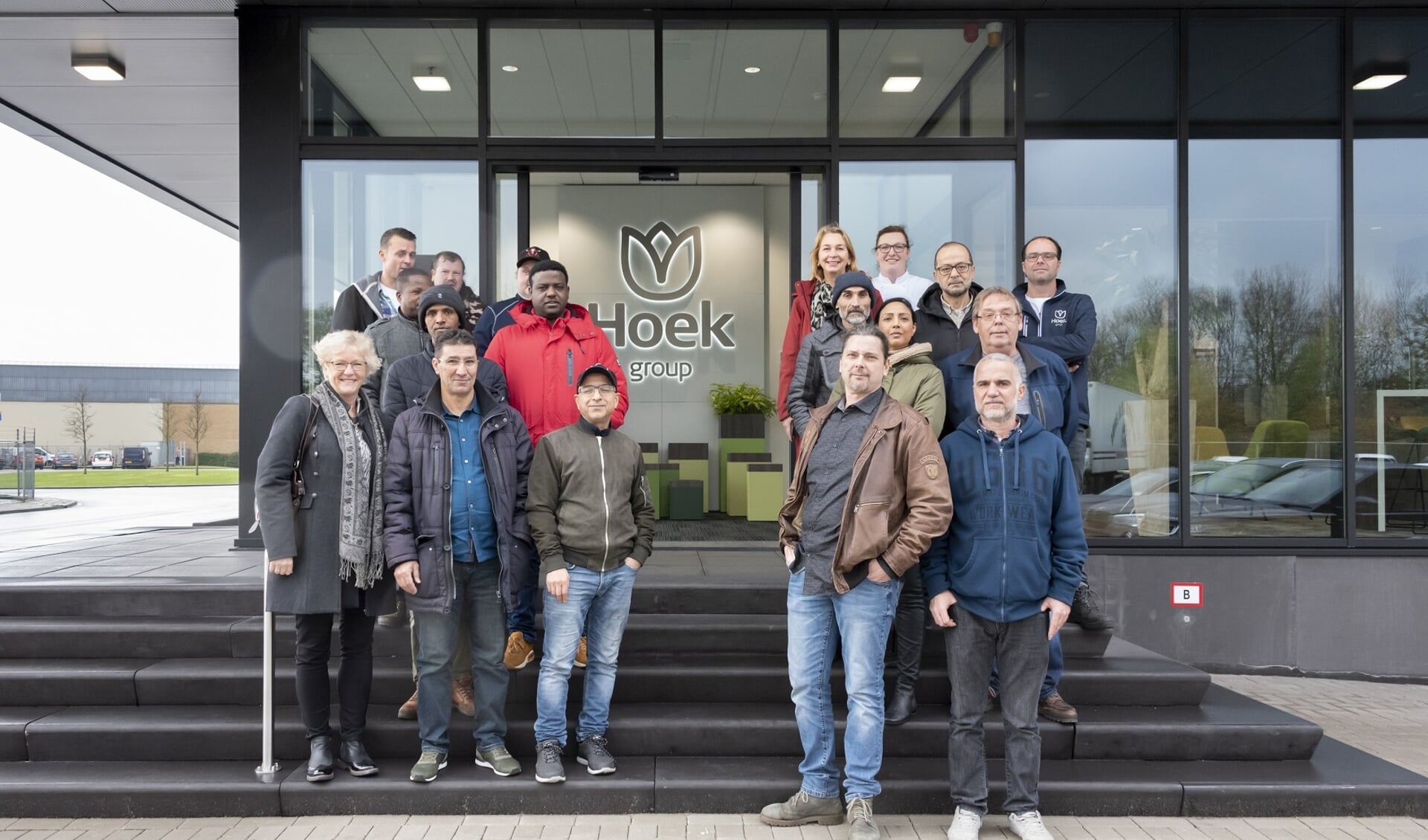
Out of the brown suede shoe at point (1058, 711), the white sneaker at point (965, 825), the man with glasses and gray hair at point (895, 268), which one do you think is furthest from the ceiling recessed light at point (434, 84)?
the white sneaker at point (965, 825)

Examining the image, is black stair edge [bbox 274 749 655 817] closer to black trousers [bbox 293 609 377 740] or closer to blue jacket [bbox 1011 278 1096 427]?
black trousers [bbox 293 609 377 740]

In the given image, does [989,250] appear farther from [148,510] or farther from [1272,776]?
[148,510]

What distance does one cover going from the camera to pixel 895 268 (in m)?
4.48

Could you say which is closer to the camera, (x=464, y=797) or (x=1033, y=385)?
(x=464, y=797)

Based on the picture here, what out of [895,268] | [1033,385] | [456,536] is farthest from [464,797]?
[895,268]

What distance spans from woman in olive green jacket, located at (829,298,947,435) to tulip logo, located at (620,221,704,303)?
25.7ft

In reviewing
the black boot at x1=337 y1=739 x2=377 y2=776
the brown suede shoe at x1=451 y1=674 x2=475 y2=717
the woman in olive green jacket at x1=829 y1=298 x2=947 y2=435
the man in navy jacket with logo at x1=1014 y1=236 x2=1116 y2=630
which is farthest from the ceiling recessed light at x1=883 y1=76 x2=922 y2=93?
the black boot at x1=337 y1=739 x2=377 y2=776

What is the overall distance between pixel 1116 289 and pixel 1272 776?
356 cm

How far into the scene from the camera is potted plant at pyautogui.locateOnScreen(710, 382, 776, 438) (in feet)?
36.4

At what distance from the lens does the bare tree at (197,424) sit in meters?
50.5

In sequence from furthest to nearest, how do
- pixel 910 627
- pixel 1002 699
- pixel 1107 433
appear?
pixel 1107 433 < pixel 910 627 < pixel 1002 699

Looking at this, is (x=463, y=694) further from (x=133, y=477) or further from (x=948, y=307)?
(x=133, y=477)

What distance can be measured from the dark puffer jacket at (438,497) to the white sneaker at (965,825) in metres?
1.86

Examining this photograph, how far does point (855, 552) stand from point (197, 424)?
5703 cm
